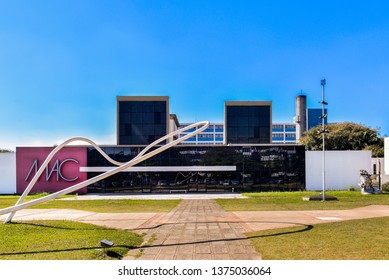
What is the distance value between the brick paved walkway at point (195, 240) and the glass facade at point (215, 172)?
22623 mm

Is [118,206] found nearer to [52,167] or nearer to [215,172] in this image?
[215,172]

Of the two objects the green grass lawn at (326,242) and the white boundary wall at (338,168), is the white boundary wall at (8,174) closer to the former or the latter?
the white boundary wall at (338,168)

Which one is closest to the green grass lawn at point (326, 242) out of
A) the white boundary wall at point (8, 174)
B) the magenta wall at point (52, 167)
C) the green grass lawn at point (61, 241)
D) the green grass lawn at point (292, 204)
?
the green grass lawn at point (61, 241)

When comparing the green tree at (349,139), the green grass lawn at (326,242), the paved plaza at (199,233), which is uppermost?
the green tree at (349,139)

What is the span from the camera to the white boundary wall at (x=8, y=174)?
A: 133 feet

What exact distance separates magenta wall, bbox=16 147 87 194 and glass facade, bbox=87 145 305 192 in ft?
4.81

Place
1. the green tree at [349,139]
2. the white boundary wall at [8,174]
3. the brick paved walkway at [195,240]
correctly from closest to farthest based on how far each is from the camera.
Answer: the brick paved walkway at [195,240] < the white boundary wall at [8,174] < the green tree at [349,139]

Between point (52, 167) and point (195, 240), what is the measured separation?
32930 mm

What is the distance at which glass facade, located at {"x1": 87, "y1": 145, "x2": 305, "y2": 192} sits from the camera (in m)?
39.8

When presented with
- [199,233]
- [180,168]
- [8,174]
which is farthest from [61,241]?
[8,174]
